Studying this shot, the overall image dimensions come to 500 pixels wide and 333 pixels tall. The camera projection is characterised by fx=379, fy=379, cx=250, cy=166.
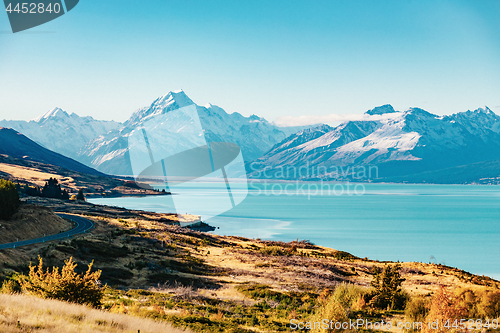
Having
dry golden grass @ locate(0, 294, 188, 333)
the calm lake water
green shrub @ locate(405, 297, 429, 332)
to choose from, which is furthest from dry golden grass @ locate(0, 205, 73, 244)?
green shrub @ locate(405, 297, 429, 332)

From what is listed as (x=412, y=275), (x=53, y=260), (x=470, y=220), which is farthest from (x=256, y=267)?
(x=470, y=220)

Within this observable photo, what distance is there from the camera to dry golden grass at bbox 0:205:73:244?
42.6m

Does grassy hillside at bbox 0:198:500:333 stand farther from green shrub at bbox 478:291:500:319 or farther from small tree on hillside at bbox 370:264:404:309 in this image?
green shrub at bbox 478:291:500:319

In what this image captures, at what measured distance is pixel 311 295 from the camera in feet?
88.3

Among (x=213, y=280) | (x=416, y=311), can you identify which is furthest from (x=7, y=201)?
(x=416, y=311)

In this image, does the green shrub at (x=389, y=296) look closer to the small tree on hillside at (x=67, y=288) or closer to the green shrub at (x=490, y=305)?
the green shrub at (x=490, y=305)

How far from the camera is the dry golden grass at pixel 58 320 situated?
11.2 m

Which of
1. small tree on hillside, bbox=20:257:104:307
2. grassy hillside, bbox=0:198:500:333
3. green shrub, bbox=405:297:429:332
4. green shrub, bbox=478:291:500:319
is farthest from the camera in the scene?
grassy hillside, bbox=0:198:500:333

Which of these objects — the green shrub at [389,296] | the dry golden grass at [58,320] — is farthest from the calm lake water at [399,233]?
the dry golden grass at [58,320]

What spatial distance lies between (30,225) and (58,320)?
1625 inches

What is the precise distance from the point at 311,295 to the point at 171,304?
10.7 metres

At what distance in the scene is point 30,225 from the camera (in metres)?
47.2

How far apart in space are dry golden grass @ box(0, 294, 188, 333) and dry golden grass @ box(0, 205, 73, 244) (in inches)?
1236

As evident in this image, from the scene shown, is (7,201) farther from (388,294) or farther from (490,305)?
(490,305)
